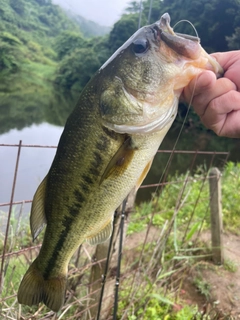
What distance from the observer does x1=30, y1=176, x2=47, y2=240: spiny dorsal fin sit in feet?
5.34

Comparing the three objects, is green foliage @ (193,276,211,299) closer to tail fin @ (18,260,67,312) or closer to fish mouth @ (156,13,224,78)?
tail fin @ (18,260,67,312)

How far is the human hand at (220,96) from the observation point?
145 centimetres

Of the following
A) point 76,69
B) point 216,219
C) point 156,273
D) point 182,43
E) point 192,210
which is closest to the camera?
point 182,43

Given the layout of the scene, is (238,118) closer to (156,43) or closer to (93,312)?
(156,43)

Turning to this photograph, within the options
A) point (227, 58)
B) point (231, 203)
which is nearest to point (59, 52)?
point (231, 203)

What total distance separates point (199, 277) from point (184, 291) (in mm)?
339

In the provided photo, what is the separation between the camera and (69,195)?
1.56 meters

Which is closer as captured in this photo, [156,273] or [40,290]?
[40,290]

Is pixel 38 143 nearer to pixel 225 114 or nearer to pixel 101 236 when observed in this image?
pixel 101 236

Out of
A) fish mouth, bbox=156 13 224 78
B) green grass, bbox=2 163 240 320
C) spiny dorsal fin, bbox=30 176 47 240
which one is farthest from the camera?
green grass, bbox=2 163 240 320

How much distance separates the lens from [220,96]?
1.54m

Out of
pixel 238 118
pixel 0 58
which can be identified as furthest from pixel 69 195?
pixel 0 58

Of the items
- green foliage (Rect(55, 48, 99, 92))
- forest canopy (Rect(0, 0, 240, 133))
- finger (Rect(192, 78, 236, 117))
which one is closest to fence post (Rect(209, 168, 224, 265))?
finger (Rect(192, 78, 236, 117))

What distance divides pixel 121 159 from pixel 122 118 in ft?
0.60
